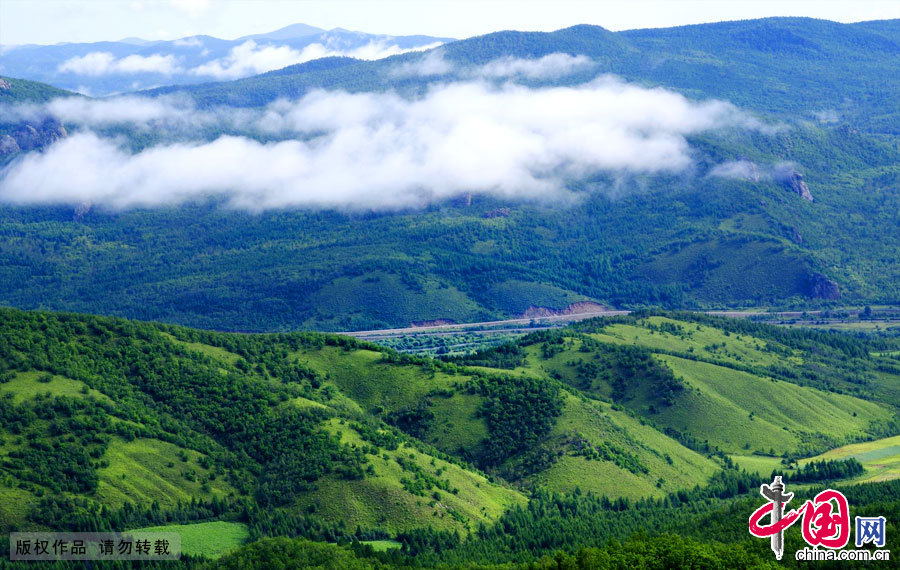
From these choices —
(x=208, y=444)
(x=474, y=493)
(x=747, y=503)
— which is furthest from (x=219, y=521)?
(x=747, y=503)

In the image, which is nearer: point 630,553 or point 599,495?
point 630,553

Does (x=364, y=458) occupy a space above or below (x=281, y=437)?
below

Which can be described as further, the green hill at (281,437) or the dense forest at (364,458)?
the green hill at (281,437)

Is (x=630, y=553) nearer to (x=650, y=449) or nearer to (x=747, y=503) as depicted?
(x=747, y=503)

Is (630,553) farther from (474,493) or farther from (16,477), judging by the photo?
Result: (16,477)

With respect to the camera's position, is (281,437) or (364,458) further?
(281,437)

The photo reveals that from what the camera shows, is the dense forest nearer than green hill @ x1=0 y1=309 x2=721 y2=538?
Yes

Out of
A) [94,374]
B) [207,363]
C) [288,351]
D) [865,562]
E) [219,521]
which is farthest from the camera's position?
[288,351]

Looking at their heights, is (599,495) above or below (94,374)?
below

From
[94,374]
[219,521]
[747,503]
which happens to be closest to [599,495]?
[747,503]

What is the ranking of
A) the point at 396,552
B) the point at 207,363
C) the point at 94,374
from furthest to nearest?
1. the point at 207,363
2. the point at 94,374
3. the point at 396,552
